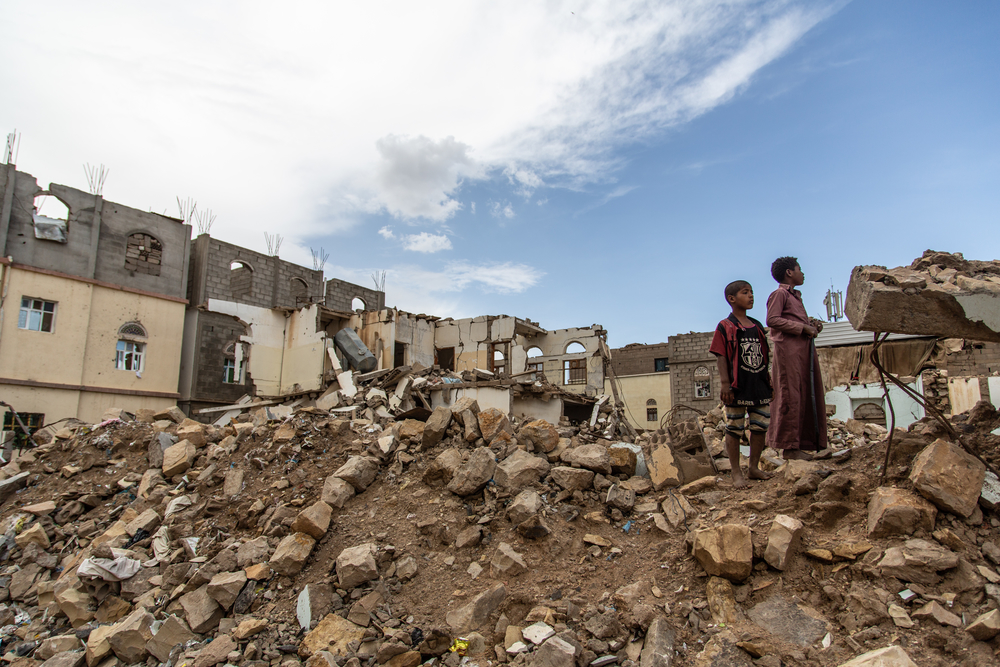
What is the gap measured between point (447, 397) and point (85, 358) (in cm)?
1113

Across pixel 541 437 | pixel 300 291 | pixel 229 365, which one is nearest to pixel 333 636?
pixel 541 437

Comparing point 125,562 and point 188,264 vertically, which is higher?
point 188,264

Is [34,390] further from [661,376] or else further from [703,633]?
[661,376]

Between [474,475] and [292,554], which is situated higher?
[474,475]

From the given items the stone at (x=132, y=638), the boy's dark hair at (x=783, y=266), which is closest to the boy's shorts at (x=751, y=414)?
the boy's dark hair at (x=783, y=266)

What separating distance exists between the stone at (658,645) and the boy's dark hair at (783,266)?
2728 millimetres

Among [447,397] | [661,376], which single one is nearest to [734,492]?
[447,397]

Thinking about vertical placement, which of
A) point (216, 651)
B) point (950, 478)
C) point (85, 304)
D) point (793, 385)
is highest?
point (85, 304)

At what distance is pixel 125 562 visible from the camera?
5.88 meters

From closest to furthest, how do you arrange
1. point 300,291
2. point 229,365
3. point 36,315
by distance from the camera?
point 36,315, point 229,365, point 300,291

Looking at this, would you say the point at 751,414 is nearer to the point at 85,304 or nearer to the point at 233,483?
the point at 233,483

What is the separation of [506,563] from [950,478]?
2.94 metres

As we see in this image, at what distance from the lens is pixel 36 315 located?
15281 millimetres

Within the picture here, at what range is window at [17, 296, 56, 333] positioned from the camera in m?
15.0
